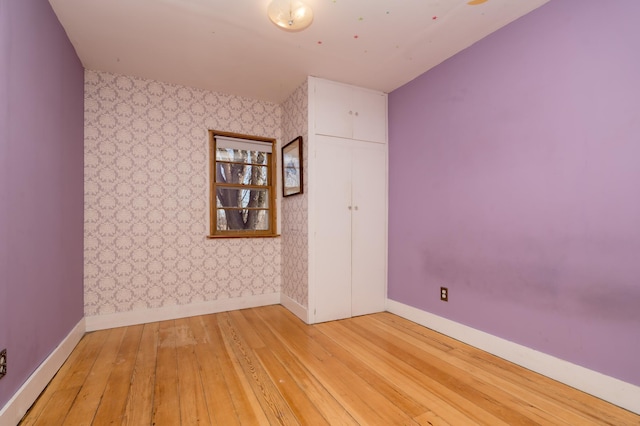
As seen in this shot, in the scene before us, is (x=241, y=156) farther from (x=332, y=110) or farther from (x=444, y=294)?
(x=444, y=294)

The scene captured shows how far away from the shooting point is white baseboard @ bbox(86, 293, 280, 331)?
9.15ft

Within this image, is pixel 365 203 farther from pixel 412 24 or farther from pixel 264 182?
pixel 412 24

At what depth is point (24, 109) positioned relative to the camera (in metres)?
1.63

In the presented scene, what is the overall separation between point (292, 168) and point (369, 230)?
1118mm

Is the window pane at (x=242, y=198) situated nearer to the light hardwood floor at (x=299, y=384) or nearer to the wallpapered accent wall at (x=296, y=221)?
the wallpapered accent wall at (x=296, y=221)

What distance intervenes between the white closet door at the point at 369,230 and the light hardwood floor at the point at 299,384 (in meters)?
0.57

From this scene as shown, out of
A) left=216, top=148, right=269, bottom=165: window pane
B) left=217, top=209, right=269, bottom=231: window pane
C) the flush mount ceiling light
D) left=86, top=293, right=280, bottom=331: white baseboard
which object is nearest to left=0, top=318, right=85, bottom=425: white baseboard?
left=86, top=293, right=280, bottom=331: white baseboard

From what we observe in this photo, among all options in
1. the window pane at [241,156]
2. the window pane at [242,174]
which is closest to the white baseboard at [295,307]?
the window pane at [242,174]

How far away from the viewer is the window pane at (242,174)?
3430 millimetres

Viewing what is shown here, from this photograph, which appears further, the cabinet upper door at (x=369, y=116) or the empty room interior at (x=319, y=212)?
the cabinet upper door at (x=369, y=116)

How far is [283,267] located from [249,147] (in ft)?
5.00

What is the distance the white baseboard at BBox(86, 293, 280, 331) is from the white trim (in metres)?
1.87

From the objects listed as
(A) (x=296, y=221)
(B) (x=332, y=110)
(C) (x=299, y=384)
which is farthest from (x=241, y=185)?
(C) (x=299, y=384)

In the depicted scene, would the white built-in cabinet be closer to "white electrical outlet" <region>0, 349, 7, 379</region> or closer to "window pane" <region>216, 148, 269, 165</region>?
"window pane" <region>216, 148, 269, 165</region>
